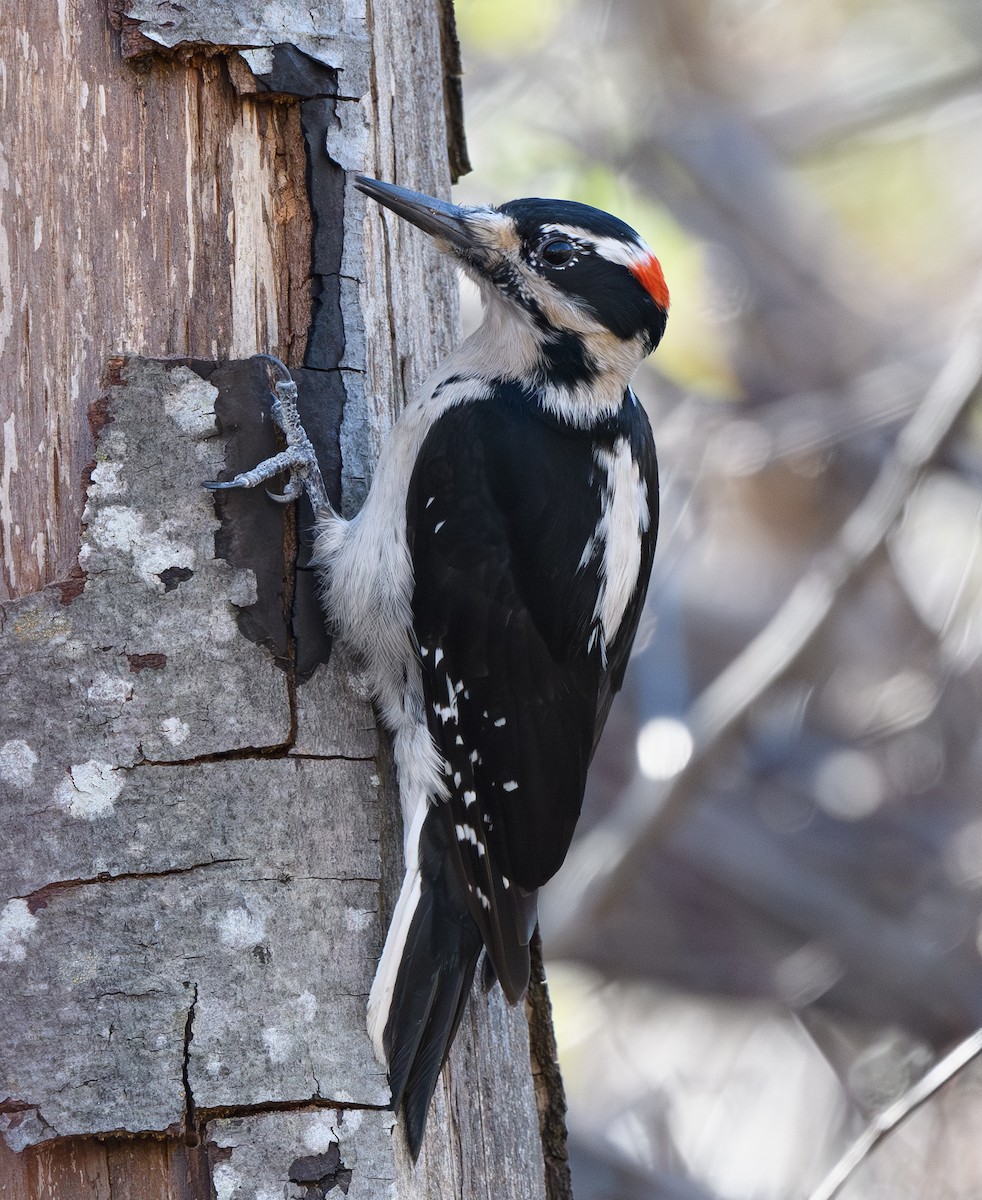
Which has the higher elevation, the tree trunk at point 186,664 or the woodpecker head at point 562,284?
the woodpecker head at point 562,284

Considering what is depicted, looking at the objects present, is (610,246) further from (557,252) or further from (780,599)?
(780,599)

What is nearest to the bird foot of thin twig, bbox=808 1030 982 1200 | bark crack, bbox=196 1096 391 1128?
bark crack, bbox=196 1096 391 1128

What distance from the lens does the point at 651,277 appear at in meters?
2.53

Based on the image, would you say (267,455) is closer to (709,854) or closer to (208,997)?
(208,997)

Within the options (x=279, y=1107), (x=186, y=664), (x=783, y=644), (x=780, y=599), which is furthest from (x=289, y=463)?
(x=780, y=599)

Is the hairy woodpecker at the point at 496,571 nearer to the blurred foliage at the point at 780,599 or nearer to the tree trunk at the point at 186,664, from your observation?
the tree trunk at the point at 186,664

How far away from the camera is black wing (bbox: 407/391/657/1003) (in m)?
2.26

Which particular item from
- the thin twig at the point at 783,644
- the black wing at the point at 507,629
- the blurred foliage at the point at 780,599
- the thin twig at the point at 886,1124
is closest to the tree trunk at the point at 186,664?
the black wing at the point at 507,629

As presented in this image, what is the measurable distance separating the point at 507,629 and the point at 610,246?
71 cm

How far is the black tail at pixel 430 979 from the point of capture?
76.3 inches

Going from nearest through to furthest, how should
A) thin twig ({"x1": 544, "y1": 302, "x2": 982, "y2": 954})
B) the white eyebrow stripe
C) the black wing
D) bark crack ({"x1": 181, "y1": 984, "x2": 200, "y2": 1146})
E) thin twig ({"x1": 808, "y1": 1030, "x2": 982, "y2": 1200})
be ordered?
1. bark crack ({"x1": 181, "y1": 984, "x2": 200, "y2": 1146})
2. the black wing
3. the white eyebrow stripe
4. thin twig ({"x1": 808, "y1": 1030, "x2": 982, "y2": 1200})
5. thin twig ({"x1": 544, "y1": 302, "x2": 982, "y2": 954})

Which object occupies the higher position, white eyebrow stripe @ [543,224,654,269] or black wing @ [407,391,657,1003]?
white eyebrow stripe @ [543,224,654,269]

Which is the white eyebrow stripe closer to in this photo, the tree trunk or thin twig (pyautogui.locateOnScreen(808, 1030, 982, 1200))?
the tree trunk

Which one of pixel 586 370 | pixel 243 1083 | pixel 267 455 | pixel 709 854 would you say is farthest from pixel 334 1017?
pixel 709 854
